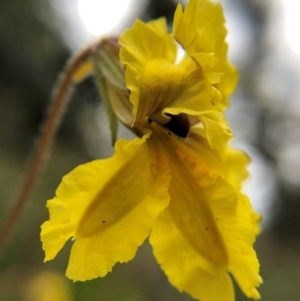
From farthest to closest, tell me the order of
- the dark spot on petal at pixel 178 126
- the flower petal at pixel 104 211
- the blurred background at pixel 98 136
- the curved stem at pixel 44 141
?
the blurred background at pixel 98 136 → the curved stem at pixel 44 141 → the dark spot on petal at pixel 178 126 → the flower petal at pixel 104 211

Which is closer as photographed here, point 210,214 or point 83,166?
point 83,166

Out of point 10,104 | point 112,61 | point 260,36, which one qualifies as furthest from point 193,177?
point 260,36

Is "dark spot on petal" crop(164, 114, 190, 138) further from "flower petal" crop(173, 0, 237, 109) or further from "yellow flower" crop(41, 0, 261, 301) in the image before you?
"flower petal" crop(173, 0, 237, 109)

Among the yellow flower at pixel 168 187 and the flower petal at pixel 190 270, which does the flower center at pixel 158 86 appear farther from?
the flower petal at pixel 190 270

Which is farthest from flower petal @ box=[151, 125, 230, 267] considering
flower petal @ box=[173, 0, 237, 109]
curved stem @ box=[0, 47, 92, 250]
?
curved stem @ box=[0, 47, 92, 250]

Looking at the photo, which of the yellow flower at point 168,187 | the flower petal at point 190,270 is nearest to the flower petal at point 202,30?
the yellow flower at point 168,187

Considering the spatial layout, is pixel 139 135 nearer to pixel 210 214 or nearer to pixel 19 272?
pixel 210 214
